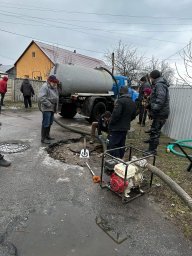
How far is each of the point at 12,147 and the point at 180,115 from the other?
17.4ft

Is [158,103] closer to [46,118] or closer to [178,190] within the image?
[178,190]

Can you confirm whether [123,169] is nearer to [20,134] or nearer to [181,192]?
[181,192]

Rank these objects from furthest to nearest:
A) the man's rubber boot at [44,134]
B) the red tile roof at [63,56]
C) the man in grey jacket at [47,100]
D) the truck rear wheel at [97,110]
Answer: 1. the red tile roof at [63,56]
2. the truck rear wheel at [97,110]
3. the man's rubber boot at [44,134]
4. the man in grey jacket at [47,100]

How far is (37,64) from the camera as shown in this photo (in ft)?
114

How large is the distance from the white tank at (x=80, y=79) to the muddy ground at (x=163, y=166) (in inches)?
91.9

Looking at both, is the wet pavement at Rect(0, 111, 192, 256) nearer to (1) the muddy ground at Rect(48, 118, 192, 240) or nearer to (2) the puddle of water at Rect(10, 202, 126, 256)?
(2) the puddle of water at Rect(10, 202, 126, 256)

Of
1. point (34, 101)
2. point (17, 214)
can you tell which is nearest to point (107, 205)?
point (17, 214)

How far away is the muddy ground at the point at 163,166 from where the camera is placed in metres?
3.24

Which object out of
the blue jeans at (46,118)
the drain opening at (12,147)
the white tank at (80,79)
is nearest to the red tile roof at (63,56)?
the white tank at (80,79)

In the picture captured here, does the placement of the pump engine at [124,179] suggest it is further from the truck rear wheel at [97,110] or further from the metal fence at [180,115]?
the truck rear wheel at [97,110]

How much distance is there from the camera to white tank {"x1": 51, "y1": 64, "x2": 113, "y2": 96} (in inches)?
330

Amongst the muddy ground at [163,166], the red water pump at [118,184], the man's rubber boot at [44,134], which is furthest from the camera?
the man's rubber boot at [44,134]

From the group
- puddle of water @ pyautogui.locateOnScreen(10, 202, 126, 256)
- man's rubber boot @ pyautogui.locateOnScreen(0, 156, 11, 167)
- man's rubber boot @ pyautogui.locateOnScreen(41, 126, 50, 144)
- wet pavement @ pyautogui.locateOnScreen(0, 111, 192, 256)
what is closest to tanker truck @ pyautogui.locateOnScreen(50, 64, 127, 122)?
man's rubber boot @ pyautogui.locateOnScreen(41, 126, 50, 144)

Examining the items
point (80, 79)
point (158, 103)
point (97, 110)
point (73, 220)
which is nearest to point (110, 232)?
point (73, 220)
